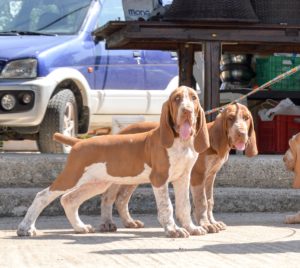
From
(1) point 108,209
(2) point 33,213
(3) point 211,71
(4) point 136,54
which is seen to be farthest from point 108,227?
(4) point 136,54

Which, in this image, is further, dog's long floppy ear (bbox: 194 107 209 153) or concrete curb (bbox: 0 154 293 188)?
concrete curb (bbox: 0 154 293 188)

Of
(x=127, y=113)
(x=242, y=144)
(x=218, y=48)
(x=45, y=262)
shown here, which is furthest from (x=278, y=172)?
(x=45, y=262)

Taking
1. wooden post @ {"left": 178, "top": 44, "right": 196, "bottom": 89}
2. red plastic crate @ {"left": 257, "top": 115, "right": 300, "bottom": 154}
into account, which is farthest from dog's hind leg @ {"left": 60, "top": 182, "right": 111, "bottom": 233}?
red plastic crate @ {"left": 257, "top": 115, "right": 300, "bottom": 154}

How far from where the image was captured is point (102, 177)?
798 centimetres

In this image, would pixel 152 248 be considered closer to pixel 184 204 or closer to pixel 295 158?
pixel 184 204

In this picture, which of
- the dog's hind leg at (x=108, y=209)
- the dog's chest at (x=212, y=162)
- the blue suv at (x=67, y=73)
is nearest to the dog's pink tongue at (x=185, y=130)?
the dog's chest at (x=212, y=162)

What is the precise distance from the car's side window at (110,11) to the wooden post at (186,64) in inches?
52.7

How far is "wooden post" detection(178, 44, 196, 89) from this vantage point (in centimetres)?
1135

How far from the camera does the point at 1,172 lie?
32.2 feet

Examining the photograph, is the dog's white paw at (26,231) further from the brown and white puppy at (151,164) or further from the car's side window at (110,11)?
the car's side window at (110,11)

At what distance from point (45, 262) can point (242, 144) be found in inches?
89.0

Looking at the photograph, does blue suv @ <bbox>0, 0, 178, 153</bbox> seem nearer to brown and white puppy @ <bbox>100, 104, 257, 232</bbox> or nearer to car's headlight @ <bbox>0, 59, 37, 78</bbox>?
car's headlight @ <bbox>0, 59, 37, 78</bbox>

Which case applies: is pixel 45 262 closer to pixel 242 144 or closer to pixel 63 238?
pixel 63 238

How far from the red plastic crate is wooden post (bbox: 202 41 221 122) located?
190 centimetres
